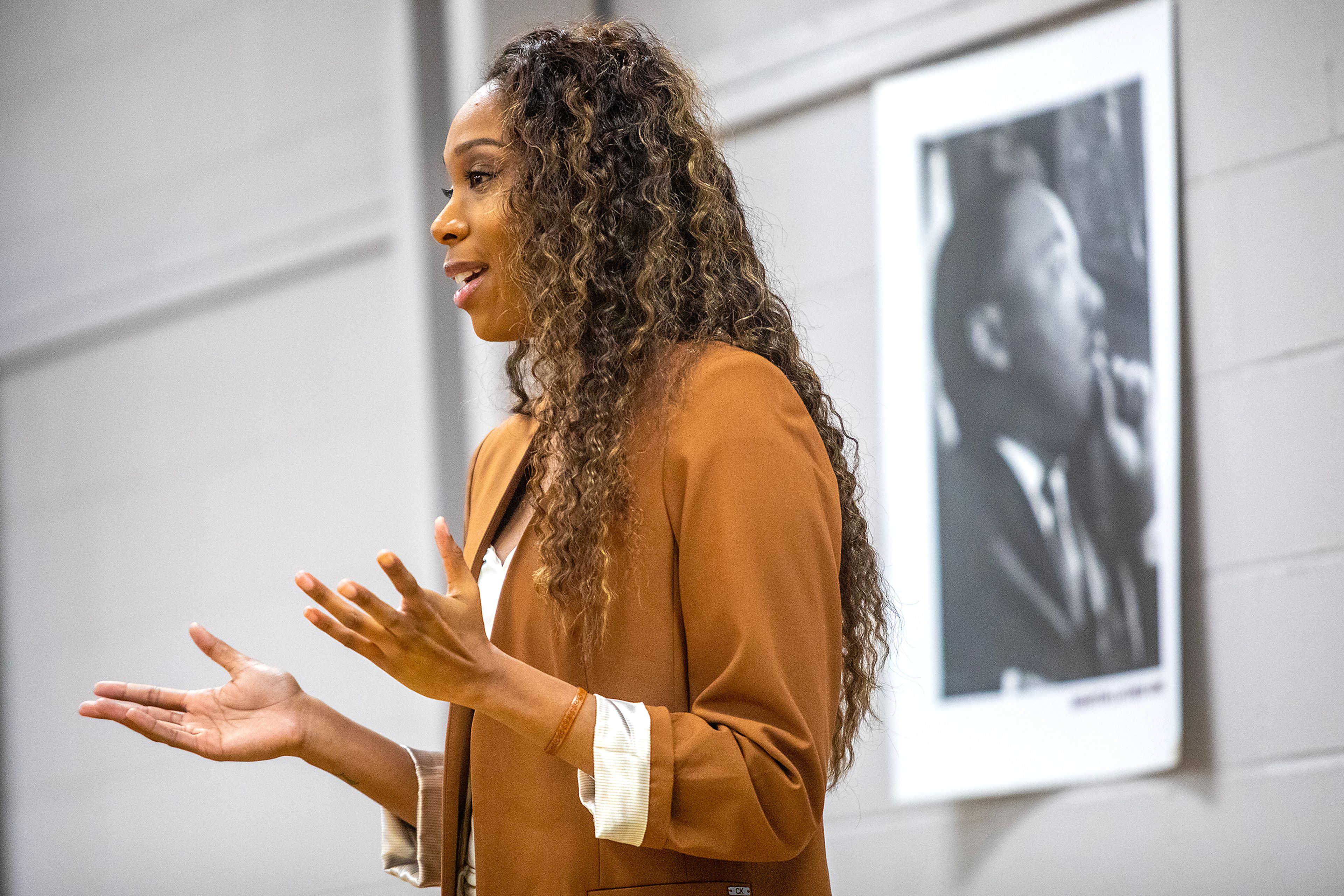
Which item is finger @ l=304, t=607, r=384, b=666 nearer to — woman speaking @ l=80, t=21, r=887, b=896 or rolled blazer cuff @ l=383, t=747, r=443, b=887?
woman speaking @ l=80, t=21, r=887, b=896

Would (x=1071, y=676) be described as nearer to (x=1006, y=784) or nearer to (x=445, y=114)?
(x=1006, y=784)

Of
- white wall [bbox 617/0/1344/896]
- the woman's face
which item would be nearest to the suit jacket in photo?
white wall [bbox 617/0/1344/896]

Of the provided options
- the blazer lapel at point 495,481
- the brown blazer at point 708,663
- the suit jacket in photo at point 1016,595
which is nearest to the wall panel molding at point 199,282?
the suit jacket in photo at point 1016,595

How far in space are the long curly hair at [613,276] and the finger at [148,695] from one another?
0.44m

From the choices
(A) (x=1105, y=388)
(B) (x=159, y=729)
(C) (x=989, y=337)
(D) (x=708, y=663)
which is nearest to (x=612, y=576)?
(D) (x=708, y=663)

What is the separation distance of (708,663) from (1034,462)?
5.21 ft

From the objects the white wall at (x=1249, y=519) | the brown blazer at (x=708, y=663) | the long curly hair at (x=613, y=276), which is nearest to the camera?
the brown blazer at (x=708, y=663)

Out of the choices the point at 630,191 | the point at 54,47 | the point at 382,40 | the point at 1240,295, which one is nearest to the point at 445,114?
the point at 382,40

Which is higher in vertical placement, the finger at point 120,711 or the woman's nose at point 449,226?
the woman's nose at point 449,226

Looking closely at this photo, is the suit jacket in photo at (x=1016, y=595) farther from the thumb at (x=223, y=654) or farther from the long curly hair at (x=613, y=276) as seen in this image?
the thumb at (x=223, y=654)

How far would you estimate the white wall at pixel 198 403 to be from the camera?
4.10 metres

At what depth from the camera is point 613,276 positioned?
1.36 metres

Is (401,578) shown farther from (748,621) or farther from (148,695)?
(148,695)

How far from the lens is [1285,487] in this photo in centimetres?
235
